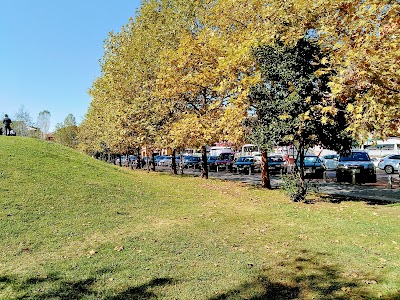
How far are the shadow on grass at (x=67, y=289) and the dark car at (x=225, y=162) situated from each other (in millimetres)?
31177

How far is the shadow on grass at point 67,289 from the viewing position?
465 centimetres

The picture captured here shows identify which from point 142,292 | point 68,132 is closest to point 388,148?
point 142,292

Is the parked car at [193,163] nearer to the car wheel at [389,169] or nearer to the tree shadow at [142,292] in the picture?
the car wheel at [389,169]

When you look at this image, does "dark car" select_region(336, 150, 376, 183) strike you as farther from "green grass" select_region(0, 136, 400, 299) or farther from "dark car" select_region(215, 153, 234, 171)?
"dark car" select_region(215, 153, 234, 171)

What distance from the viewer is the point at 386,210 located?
10.9 m

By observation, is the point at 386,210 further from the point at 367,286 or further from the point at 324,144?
the point at 367,286

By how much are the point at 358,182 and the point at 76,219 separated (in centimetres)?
1708

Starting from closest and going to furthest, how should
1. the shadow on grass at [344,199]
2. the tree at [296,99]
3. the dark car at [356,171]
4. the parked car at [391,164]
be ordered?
the tree at [296,99] < the shadow on grass at [344,199] < the dark car at [356,171] < the parked car at [391,164]

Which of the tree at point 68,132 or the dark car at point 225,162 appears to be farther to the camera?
the tree at point 68,132

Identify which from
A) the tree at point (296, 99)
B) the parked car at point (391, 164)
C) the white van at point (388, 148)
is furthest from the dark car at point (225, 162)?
the tree at point (296, 99)

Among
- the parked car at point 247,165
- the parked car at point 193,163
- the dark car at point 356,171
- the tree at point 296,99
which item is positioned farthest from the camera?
the parked car at point 193,163

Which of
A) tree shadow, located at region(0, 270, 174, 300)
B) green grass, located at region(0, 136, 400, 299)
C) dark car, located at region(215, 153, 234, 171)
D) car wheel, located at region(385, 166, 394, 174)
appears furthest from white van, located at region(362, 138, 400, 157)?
tree shadow, located at region(0, 270, 174, 300)

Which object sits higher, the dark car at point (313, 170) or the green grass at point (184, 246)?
the dark car at point (313, 170)

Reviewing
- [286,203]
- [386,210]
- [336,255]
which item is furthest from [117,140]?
[336,255]
